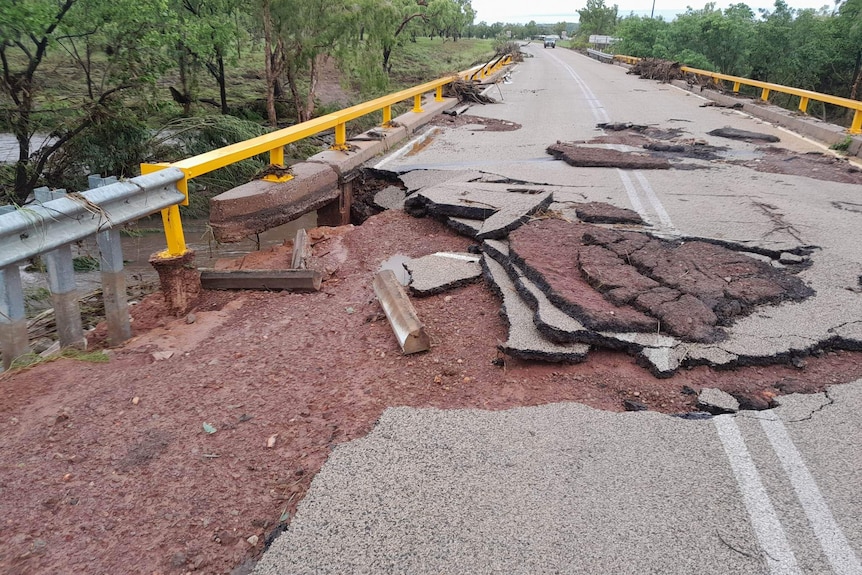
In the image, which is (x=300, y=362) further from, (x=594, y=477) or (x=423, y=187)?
(x=423, y=187)

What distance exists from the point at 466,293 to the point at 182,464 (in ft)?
9.27

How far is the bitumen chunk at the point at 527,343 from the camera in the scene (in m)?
4.24

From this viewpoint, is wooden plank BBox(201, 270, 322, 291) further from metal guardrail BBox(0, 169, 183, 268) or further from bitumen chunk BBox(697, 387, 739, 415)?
bitumen chunk BBox(697, 387, 739, 415)

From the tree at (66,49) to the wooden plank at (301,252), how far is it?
7172mm

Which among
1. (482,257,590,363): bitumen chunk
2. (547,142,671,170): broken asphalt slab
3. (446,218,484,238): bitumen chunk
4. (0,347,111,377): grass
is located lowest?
(0,347,111,377): grass

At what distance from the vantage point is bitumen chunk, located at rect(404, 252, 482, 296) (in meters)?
5.51

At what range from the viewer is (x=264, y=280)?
5.94 metres

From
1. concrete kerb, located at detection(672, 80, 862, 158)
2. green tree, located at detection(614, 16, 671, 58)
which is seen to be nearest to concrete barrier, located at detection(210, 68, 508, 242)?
concrete kerb, located at detection(672, 80, 862, 158)

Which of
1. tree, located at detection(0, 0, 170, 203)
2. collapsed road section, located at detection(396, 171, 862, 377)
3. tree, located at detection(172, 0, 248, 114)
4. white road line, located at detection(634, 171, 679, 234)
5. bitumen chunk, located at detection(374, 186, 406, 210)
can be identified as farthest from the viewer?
tree, located at detection(172, 0, 248, 114)

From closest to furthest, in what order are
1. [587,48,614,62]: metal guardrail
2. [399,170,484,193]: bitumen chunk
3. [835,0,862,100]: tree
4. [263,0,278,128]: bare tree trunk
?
1. [399,170,484,193]: bitumen chunk
2. [263,0,278,128]: bare tree trunk
3. [835,0,862,100]: tree
4. [587,48,614,62]: metal guardrail

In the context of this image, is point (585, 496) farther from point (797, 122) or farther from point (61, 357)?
point (797, 122)

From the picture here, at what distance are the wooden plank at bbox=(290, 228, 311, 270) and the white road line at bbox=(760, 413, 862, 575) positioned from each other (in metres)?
4.34

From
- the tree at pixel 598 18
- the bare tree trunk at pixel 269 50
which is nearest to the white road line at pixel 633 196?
the bare tree trunk at pixel 269 50

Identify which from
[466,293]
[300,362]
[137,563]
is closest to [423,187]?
[466,293]
